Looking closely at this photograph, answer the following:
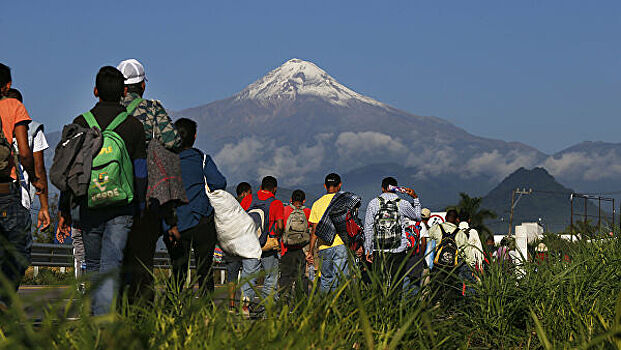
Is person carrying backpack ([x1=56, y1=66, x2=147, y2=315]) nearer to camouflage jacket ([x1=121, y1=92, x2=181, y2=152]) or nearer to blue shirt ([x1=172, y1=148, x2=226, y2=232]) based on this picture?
camouflage jacket ([x1=121, y1=92, x2=181, y2=152])

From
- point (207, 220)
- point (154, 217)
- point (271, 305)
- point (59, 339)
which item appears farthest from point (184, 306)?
point (207, 220)

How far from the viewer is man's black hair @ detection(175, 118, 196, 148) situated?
27.1ft

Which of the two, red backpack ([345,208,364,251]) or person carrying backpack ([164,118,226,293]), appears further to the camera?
red backpack ([345,208,364,251])

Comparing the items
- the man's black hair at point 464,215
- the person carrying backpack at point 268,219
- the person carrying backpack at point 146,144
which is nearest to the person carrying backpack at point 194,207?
the person carrying backpack at point 146,144

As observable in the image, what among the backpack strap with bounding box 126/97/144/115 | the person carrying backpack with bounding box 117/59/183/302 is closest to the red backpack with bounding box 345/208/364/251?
the person carrying backpack with bounding box 117/59/183/302

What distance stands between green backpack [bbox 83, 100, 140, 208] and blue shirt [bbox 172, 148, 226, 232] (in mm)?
1731

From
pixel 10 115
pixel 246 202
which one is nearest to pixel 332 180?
pixel 246 202

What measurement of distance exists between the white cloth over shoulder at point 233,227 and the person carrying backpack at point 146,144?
5.60 feet

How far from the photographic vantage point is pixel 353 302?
221 inches

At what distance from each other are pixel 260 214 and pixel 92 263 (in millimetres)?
5559

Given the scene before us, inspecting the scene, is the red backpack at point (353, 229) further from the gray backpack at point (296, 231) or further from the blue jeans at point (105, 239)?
the blue jeans at point (105, 239)

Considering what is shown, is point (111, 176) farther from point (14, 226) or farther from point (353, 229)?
point (353, 229)

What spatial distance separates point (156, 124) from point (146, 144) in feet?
0.58

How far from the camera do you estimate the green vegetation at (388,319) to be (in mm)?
3943
